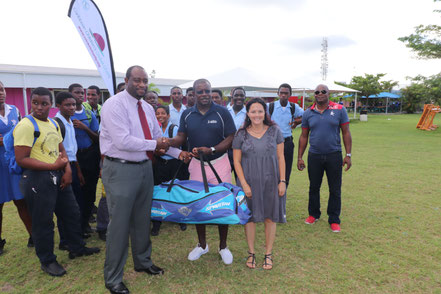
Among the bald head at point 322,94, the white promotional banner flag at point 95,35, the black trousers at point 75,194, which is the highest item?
the white promotional banner flag at point 95,35

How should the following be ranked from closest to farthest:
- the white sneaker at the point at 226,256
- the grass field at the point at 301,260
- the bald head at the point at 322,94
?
the grass field at the point at 301,260
the white sneaker at the point at 226,256
the bald head at the point at 322,94

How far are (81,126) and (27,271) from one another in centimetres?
197

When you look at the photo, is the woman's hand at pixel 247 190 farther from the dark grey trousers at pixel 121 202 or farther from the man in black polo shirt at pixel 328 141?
the man in black polo shirt at pixel 328 141

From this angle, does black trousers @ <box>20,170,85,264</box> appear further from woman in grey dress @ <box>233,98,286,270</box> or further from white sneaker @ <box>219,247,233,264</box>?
woman in grey dress @ <box>233,98,286,270</box>

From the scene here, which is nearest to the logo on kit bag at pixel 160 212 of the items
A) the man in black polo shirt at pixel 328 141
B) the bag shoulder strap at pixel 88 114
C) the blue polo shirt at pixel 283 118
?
the bag shoulder strap at pixel 88 114

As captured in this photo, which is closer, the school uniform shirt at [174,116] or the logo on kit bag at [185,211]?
the logo on kit bag at [185,211]

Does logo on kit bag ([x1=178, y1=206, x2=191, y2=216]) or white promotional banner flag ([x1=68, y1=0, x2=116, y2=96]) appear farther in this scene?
white promotional banner flag ([x1=68, y1=0, x2=116, y2=96])

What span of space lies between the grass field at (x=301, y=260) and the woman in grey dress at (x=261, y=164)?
48 cm

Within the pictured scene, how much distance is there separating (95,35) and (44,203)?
8.12 feet

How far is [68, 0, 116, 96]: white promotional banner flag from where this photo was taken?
4.07m

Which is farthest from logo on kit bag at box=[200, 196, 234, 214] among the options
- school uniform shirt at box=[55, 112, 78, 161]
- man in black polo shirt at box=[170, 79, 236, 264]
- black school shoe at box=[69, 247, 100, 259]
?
school uniform shirt at box=[55, 112, 78, 161]

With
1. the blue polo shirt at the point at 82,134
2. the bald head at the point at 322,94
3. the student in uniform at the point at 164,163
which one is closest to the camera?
the blue polo shirt at the point at 82,134

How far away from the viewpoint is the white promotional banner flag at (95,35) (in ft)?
13.4

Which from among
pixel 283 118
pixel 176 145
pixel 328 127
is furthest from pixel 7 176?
pixel 328 127
